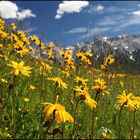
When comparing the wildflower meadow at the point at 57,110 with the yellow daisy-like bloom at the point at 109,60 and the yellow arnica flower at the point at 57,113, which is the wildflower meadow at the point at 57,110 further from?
the yellow daisy-like bloom at the point at 109,60

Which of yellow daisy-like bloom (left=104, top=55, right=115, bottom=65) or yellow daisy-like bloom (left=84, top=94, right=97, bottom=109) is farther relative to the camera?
yellow daisy-like bloom (left=104, top=55, right=115, bottom=65)

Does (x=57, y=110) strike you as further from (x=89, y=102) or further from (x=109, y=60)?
(x=109, y=60)

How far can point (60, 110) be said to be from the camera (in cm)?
288

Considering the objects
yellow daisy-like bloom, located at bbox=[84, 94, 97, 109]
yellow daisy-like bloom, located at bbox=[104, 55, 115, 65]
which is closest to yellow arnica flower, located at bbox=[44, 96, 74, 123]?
yellow daisy-like bloom, located at bbox=[84, 94, 97, 109]

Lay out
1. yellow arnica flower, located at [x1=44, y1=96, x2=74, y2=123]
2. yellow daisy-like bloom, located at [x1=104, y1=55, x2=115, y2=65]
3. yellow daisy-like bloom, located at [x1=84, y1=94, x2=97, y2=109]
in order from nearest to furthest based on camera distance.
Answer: yellow arnica flower, located at [x1=44, y1=96, x2=74, y2=123], yellow daisy-like bloom, located at [x1=84, y1=94, x2=97, y2=109], yellow daisy-like bloom, located at [x1=104, y1=55, x2=115, y2=65]

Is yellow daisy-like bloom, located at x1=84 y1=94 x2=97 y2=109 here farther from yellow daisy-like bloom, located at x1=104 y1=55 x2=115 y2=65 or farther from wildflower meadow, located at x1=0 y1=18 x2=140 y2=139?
yellow daisy-like bloom, located at x1=104 y1=55 x2=115 y2=65

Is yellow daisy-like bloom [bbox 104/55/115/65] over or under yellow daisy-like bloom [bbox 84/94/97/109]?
over

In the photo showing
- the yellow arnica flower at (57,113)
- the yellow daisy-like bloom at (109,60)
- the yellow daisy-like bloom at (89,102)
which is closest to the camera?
the yellow arnica flower at (57,113)

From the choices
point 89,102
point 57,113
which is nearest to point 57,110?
point 57,113

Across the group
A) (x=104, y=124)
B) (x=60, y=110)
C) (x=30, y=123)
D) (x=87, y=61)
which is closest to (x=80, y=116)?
(x=104, y=124)

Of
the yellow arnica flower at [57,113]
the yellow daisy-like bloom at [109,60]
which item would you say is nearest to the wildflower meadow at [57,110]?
the yellow arnica flower at [57,113]

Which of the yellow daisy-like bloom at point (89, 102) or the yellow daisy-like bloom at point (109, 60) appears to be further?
the yellow daisy-like bloom at point (109, 60)

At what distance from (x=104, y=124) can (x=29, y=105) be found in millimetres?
1162

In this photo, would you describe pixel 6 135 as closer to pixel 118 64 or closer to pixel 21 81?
pixel 21 81
